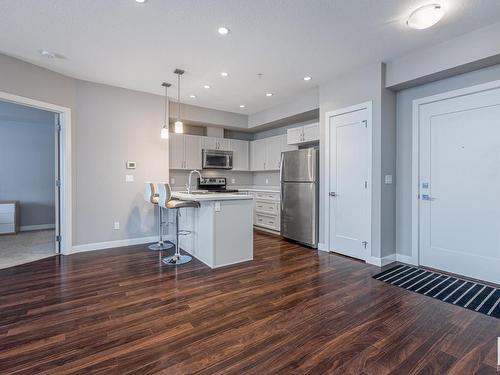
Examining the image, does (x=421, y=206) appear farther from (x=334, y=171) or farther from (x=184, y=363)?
(x=184, y=363)

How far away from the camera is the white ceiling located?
2.37 meters

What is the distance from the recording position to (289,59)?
11.3 ft

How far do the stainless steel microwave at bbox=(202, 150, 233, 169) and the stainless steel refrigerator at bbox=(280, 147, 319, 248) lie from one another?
65.2 inches

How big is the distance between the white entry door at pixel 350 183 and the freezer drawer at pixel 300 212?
1.11 ft

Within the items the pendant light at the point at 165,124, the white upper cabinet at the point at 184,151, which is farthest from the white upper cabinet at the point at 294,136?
the pendant light at the point at 165,124

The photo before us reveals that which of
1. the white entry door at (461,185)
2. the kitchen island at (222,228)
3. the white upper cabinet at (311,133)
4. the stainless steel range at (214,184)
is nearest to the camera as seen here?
the white entry door at (461,185)

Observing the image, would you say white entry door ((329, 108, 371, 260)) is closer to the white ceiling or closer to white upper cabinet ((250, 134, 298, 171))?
the white ceiling

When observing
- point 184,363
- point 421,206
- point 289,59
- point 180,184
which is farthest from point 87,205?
point 421,206

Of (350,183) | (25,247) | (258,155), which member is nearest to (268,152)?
(258,155)

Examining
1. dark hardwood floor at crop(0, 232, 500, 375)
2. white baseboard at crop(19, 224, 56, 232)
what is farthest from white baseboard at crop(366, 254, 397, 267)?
white baseboard at crop(19, 224, 56, 232)

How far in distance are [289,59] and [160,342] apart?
3386 millimetres

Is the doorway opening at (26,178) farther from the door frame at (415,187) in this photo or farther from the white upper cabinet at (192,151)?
the door frame at (415,187)

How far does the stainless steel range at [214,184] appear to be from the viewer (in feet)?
20.0

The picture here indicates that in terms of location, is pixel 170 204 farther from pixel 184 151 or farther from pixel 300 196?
pixel 184 151
